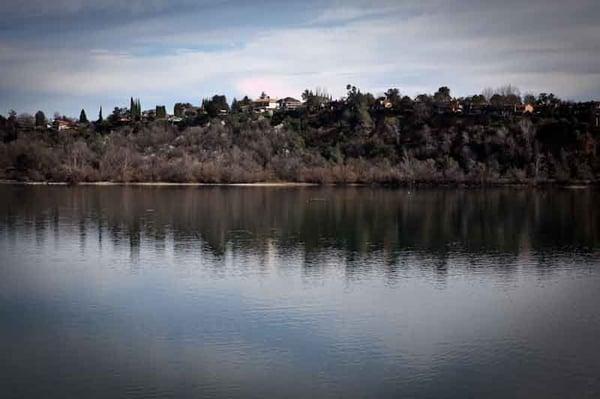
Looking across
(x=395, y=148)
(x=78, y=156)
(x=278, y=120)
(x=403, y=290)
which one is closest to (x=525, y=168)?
(x=395, y=148)

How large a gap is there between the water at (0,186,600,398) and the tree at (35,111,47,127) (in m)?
104

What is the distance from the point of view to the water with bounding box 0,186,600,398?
14.2 m

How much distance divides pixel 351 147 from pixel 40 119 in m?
74.1

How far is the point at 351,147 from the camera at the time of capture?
3841 inches

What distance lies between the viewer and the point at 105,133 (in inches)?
4456

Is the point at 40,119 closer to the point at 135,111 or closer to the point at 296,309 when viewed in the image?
the point at 135,111

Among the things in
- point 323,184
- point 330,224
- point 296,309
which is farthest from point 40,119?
point 296,309

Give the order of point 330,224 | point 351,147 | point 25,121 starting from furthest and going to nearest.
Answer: point 25,121
point 351,147
point 330,224

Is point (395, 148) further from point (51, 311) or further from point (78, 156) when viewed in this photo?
point (51, 311)

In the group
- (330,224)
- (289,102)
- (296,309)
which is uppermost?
(289,102)

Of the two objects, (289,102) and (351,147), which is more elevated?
(289,102)

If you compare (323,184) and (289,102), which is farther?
(289,102)

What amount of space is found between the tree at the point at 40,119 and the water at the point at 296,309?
10433 cm

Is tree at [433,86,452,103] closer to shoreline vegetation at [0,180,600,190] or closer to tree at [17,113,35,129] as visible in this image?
shoreline vegetation at [0,180,600,190]
